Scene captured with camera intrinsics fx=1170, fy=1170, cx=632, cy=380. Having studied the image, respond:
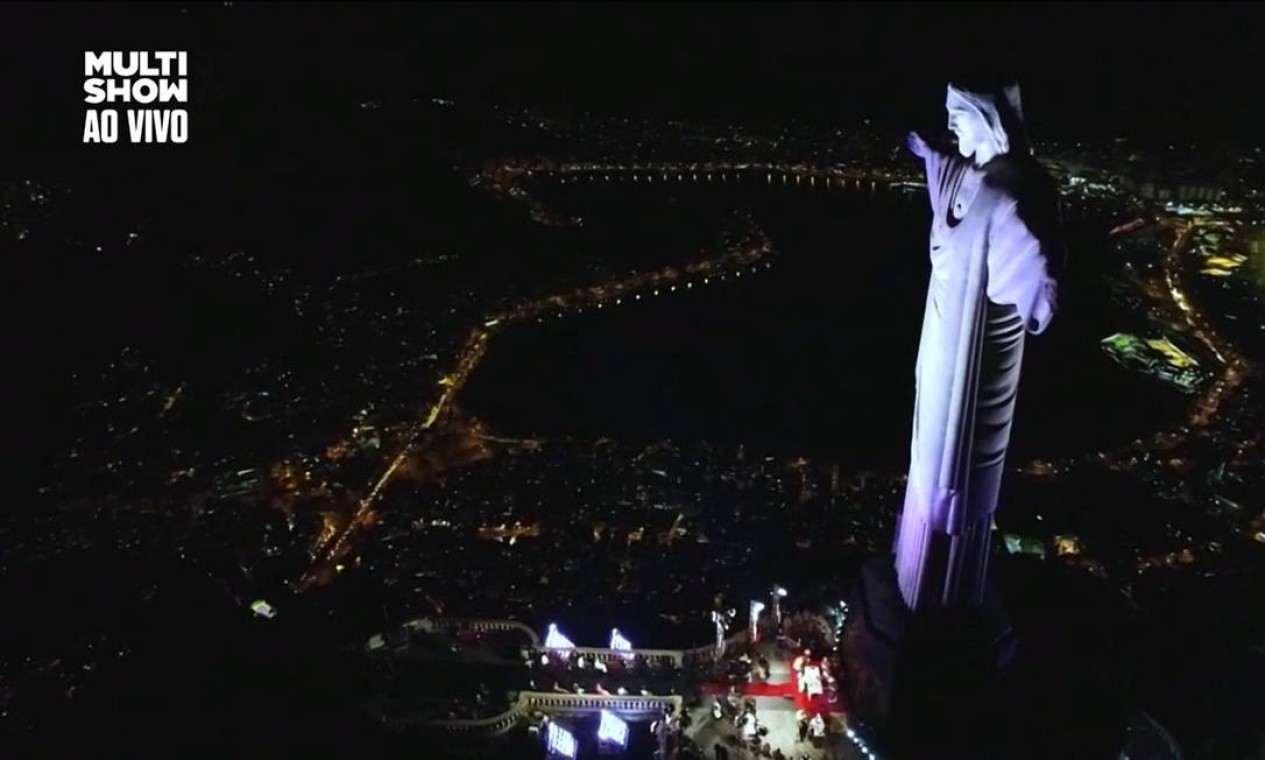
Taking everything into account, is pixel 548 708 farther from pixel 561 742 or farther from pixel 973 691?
pixel 973 691

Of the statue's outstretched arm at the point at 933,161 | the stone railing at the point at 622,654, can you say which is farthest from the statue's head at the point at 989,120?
the stone railing at the point at 622,654

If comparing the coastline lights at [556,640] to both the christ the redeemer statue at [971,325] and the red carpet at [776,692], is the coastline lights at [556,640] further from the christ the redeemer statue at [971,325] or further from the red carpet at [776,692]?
the christ the redeemer statue at [971,325]

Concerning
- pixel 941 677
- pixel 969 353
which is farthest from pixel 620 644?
pixel 969 353

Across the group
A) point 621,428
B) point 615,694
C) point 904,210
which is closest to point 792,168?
point 904,210

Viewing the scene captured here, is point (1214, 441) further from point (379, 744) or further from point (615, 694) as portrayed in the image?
point (379, 744)

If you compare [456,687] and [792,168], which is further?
[792,168]

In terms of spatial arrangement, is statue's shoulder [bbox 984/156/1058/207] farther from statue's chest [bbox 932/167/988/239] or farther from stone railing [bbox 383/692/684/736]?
stone railing [bbox 383/692/684/736]
